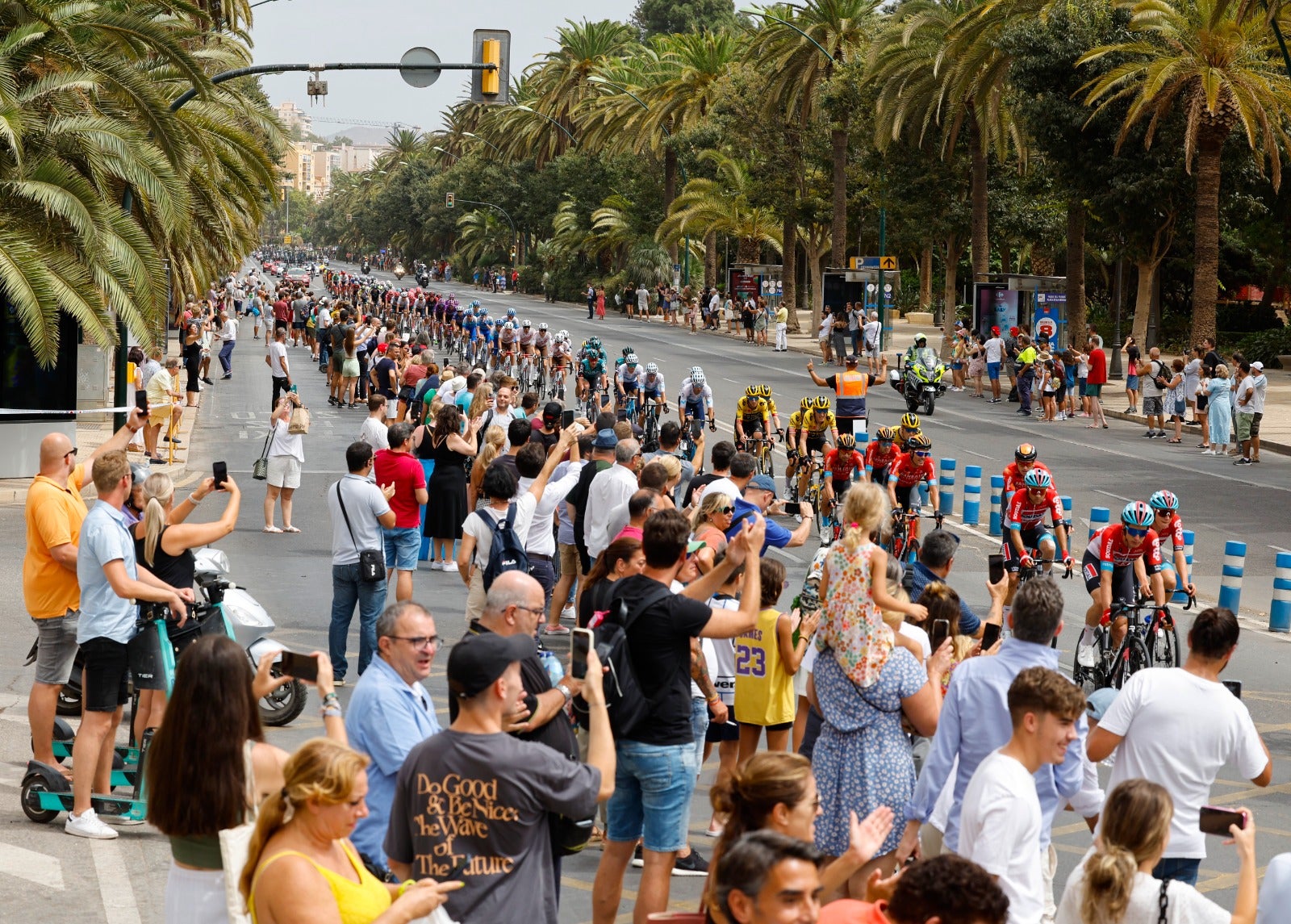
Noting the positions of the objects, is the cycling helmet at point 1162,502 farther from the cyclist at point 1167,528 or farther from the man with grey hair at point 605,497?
the man with grey hair at point 605,497

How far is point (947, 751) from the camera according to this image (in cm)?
585

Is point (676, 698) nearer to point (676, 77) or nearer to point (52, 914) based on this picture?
point (52, 914)

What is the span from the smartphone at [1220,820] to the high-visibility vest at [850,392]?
15337 mm

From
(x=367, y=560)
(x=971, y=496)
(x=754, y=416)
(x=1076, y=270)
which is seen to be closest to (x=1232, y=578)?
(x=971, y=496)

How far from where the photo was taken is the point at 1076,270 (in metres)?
41.1

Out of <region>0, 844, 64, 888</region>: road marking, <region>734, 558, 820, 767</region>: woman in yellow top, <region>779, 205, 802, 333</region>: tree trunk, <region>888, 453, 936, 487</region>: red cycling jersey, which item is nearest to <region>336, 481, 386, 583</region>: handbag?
<region>0, 844, 64, 888</region>: road marking

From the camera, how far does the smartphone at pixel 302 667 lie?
5.24 m

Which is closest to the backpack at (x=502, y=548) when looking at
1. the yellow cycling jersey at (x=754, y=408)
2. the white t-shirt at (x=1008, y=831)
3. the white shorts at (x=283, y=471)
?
the white t-shirt at (x=1008, y=831)

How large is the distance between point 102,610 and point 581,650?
376 centimetres

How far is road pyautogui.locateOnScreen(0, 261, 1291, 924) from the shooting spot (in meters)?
7.55

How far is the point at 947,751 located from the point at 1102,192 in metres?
35.0

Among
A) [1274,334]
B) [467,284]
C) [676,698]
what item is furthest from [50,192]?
[467,284]

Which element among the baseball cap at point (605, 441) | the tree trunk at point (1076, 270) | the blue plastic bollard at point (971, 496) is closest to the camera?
the baseball cap at point (605, 441)

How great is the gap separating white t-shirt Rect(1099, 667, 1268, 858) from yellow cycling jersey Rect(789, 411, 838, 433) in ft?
43.2
